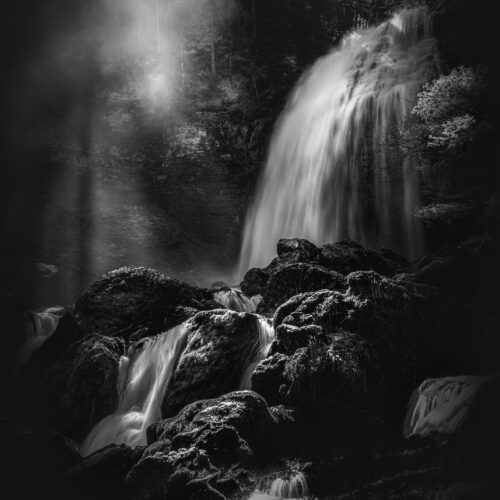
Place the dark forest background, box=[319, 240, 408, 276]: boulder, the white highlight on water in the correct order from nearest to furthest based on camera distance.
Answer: the white highlight on water, box=[319, 240, 408, 276]: boulder, the dark forest background

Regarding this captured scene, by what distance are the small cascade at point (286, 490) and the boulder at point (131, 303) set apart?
241 inches

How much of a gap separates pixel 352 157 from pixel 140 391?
12801 millimetres

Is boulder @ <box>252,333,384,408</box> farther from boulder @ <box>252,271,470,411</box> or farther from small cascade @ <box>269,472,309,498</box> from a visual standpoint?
small cascade @ <box>269,472,309,498</box>

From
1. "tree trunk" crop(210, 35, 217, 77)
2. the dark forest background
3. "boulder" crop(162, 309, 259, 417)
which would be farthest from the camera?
"tree trunk" crop(210, 35, 217, 77)

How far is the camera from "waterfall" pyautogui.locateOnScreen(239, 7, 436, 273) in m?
17.5

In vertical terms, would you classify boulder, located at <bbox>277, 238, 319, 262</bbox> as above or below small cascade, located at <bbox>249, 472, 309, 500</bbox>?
above

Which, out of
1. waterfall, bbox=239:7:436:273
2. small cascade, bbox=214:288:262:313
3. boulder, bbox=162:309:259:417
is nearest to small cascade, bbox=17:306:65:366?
small cascade, bbox=214:288:262:313

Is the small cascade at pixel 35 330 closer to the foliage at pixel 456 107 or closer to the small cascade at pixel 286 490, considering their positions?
the small cascade at pixel 286 490

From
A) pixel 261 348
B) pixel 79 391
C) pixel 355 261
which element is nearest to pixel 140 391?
pixel 79 391

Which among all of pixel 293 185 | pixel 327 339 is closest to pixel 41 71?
pixel 293 185

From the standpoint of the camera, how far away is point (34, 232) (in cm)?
2144

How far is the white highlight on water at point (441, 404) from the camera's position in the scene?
6.32 metres

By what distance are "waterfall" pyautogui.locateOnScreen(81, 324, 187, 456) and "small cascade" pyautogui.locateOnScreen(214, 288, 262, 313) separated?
3.58 metres

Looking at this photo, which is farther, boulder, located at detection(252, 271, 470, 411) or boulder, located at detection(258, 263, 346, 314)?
boulder, located at detection(258, 263, 346, 314)
